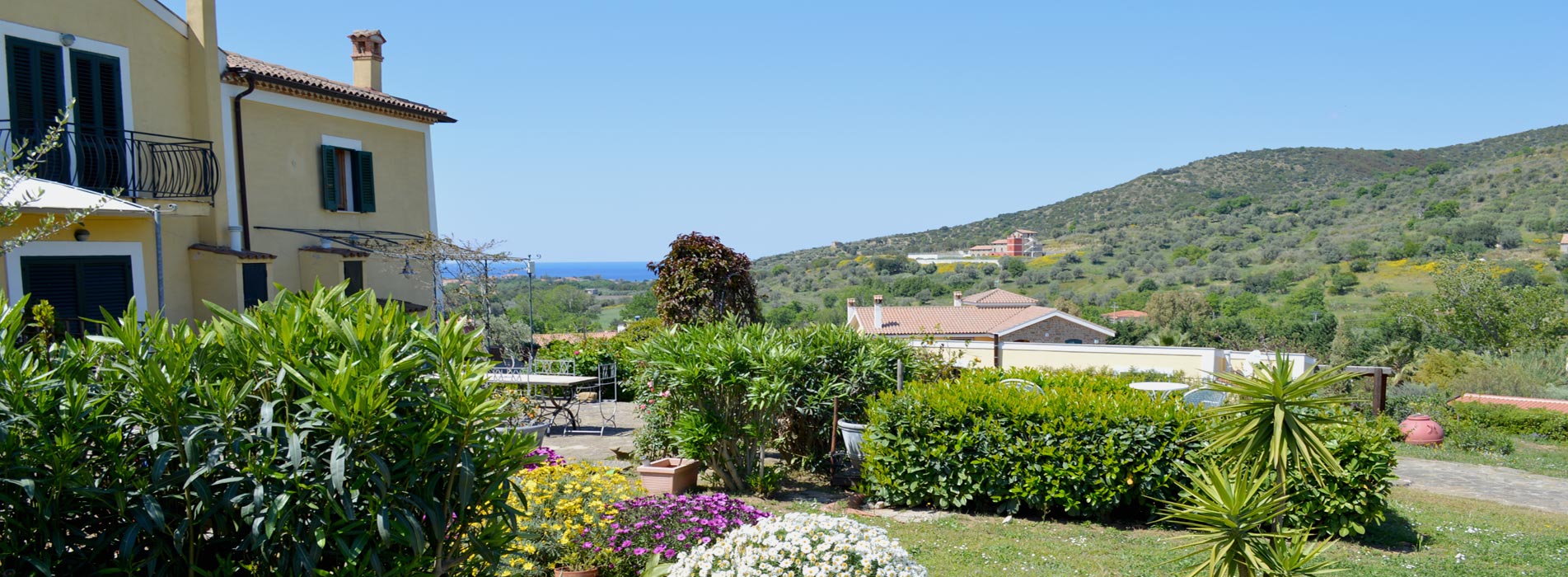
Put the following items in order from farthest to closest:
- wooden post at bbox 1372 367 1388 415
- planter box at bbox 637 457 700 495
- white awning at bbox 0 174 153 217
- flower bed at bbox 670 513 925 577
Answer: wooden post at bbox 1372 367 1388 415
planter box at bbox 637 457 700 495
white awning at bbox 0 174 153 217
flower bed at bbox 670 513 925 577

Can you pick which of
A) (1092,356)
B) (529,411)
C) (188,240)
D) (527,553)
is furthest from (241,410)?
(1092,356)

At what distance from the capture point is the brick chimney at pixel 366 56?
1684 cm

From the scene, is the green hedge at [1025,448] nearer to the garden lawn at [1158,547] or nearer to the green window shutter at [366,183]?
the garden lawn at [1158,547]

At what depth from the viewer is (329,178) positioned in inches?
572

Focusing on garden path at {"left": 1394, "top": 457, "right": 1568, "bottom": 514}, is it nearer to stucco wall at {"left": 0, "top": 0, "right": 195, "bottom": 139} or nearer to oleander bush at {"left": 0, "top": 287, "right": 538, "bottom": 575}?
oleander bush at {"left": 0, "top": 287, "right": 538, "bottom": 575}

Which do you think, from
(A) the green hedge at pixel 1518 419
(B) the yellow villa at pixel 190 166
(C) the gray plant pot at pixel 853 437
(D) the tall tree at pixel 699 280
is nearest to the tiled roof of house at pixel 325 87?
(B) the yellow villa at pixel 190 166

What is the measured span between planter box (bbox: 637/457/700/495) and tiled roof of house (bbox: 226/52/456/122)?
28.2 feet

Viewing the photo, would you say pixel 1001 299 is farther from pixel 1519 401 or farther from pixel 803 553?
pixel 803 553

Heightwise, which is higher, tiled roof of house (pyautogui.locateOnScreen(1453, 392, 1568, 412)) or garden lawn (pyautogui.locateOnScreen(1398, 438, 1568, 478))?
tiled roof of house (pyautogui.locateOnScreen(1453, 392, 1568, 412))

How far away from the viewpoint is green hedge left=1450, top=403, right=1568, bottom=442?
14648mm

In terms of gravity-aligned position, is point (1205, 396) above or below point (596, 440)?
above

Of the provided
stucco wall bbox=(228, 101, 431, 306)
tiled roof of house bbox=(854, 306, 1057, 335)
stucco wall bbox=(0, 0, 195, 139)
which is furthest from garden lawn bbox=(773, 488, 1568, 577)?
tiled roof of house bbox=(854, 306, 1057, 335)

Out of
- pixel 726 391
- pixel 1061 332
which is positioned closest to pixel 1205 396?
pixel 726 391

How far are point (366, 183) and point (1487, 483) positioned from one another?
54.4ft
